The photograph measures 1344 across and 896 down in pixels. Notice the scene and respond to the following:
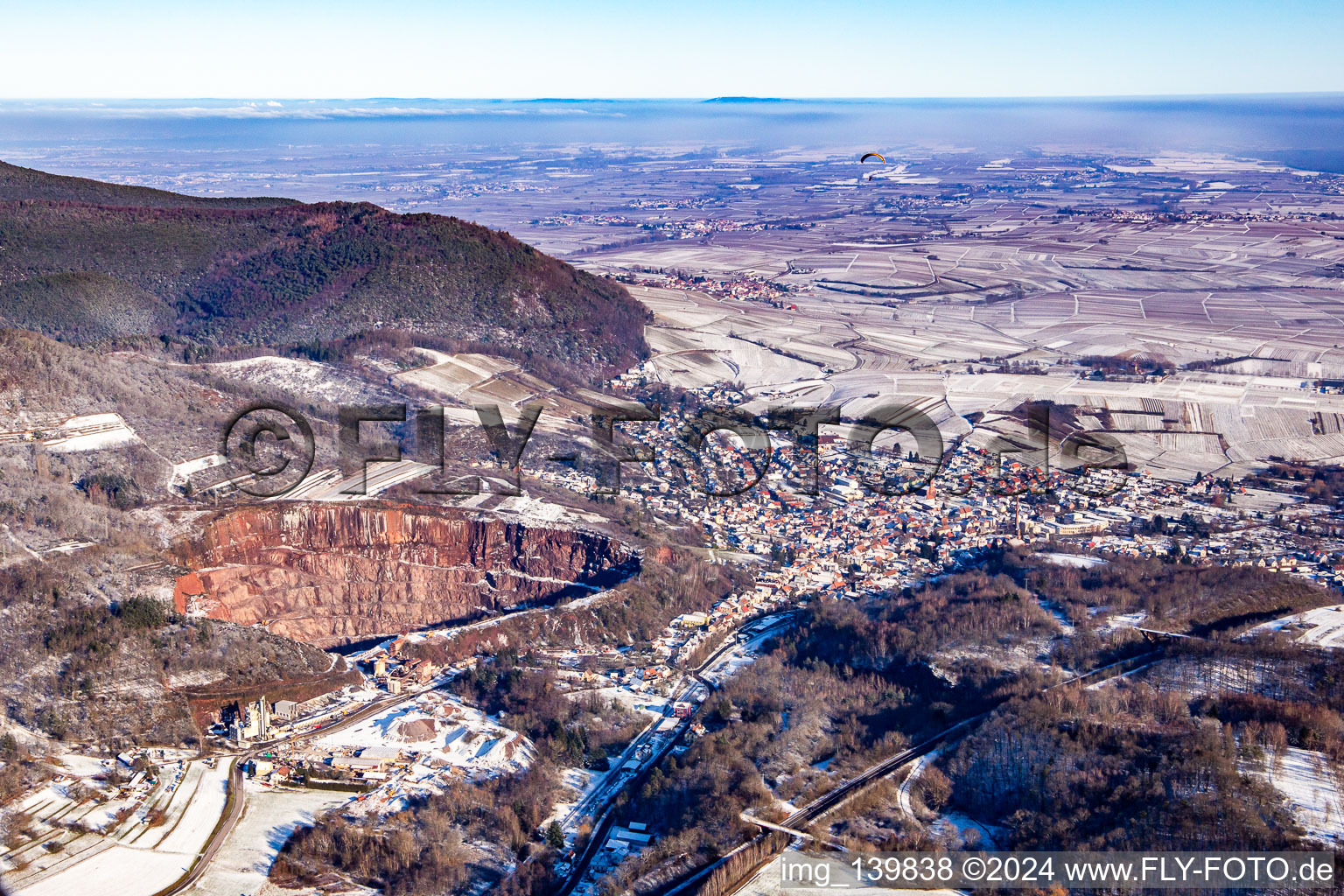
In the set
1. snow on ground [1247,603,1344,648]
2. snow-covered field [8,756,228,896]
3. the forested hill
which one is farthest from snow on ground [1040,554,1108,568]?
the forested hill

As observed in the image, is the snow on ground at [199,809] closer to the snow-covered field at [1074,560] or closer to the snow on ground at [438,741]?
the snow on ground at [438,741]

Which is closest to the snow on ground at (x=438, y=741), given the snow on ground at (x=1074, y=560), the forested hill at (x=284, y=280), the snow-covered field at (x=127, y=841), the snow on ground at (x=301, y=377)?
the snow-covered field at (x=127, y=841)

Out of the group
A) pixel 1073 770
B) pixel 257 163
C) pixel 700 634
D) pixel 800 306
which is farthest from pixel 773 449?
pixel 257 163

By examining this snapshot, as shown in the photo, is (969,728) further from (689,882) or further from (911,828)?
(689,882)

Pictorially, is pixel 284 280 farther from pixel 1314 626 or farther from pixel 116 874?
pixel 1314 626

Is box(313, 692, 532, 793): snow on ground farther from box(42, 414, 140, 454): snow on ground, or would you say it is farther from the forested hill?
the forested hill

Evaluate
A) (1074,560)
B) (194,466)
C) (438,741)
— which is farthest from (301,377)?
(1074,560)
